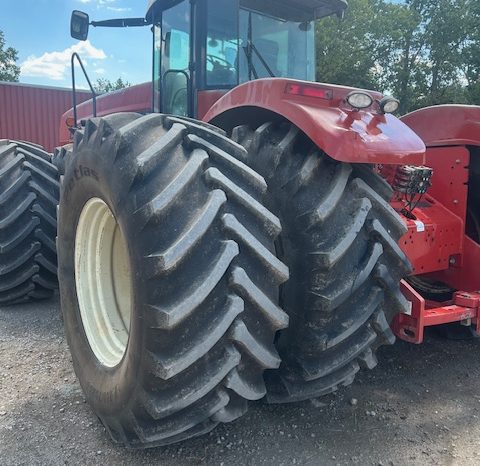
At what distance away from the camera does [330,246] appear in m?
2.03

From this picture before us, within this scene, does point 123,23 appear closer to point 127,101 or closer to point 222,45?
point 127,101

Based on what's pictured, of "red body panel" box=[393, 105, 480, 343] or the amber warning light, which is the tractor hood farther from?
the amber warning light

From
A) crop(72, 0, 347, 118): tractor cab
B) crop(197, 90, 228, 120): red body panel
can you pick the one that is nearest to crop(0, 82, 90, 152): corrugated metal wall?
crop(72, 0, 347, 118): tractor cab

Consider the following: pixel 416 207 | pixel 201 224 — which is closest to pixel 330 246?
pixel 201 224

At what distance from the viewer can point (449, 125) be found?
301 cm

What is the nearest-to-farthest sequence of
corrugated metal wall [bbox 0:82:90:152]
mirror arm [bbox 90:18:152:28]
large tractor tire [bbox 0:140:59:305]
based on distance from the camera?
large tractor tire [bbox 0:140:59:305] < mirror arm [bbox 90:18:152:28] < corrugated metal wall [bbox 0:82:90:152]

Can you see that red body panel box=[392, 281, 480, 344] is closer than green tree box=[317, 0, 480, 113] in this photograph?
Yes

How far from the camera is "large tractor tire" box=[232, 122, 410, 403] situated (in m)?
2.05

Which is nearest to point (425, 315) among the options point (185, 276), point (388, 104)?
point (388, 104)

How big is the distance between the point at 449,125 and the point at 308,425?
192 centimetres

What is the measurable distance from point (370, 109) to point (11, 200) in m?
2.90

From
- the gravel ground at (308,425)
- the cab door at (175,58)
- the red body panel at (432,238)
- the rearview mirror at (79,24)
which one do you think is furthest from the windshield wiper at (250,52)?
the gravel ground at (308,425)

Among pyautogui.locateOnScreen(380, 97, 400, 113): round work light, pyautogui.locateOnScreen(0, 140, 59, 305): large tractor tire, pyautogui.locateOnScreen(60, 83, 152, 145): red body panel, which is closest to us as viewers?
pyautogui.locateOnScreen(380, 97, 400, 113): round work light

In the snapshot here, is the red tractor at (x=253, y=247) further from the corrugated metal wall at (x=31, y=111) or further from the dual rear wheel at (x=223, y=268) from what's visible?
the corrugated metal wall at (x=31, y=111)
